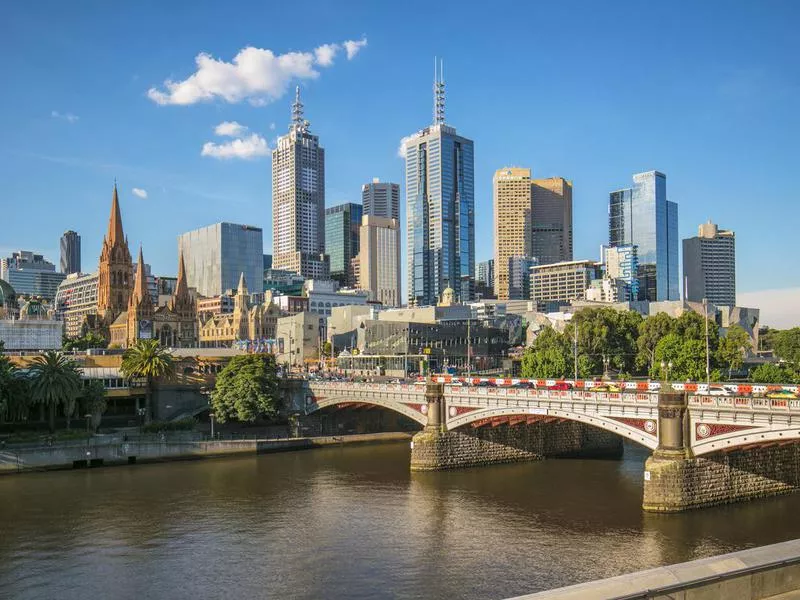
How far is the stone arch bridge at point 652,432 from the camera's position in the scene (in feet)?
193

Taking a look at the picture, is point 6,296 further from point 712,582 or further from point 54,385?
point 712,582

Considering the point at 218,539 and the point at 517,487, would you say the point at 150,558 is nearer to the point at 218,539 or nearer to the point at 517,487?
the point at 218,539

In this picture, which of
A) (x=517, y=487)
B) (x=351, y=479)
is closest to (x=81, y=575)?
(x=351, y=479)

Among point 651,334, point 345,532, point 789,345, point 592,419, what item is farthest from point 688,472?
point 789,345

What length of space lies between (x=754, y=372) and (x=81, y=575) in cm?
10691

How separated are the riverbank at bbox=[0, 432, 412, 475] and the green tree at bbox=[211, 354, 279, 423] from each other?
837 cm

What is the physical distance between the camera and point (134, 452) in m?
90.8

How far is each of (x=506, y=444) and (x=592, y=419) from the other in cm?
2027

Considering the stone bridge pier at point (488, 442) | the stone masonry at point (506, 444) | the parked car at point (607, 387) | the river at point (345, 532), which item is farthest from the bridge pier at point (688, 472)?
the stone masonry at point (506, 444)

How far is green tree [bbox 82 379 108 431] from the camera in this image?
4077 inches

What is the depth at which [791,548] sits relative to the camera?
72.6 feet

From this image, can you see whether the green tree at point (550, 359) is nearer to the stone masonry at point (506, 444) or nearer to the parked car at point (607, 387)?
the stone masonry at point (506, 444)

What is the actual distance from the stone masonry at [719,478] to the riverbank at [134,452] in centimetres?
5113

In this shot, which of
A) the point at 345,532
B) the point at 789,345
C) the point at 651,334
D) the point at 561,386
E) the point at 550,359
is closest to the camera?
the point at 345,532
